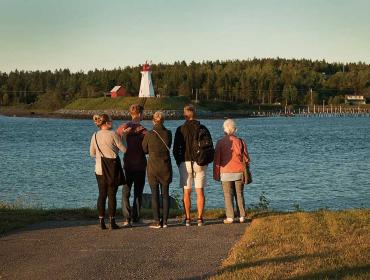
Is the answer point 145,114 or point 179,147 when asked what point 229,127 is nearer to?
point 179,147

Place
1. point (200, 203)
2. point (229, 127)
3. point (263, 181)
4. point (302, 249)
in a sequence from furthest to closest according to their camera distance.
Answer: point (263, 181)
point (229, 127)
point (200, 203)
point (302, 249)

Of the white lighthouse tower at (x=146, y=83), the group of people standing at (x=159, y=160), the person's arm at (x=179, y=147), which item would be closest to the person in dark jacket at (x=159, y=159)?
the group of people standing at (x=159, y=160)

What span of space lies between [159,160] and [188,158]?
0.49m

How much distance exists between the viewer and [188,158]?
35.9 feet

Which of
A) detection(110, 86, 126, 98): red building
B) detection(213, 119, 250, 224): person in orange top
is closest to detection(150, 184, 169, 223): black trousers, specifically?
detection(213, 119, 250, 224): person in orange top

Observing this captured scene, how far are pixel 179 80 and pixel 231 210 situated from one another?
579 ft

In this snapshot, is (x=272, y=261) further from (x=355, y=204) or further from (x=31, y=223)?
(x=355, y=204)

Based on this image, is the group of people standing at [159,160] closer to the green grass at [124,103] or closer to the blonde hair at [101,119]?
the blonde hair at [101,119]

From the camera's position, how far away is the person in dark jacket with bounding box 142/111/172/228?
35.5 feet

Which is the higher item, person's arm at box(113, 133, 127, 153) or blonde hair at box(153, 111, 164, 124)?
blonde hair at box(153, 111, 164, 124)

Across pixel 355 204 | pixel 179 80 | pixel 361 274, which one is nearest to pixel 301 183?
pixel 355 204

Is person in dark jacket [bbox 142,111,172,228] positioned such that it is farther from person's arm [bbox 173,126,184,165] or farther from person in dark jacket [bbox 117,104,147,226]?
person in dark jacket [bbox 117,104,147,226]

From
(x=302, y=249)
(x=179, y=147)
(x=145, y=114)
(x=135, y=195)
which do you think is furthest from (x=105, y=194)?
(x=145, y=114)

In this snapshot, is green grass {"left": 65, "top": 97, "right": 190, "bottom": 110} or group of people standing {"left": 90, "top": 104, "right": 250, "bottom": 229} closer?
group of people standing {"left": 90, "top": 104, "right": 250, "bottom": 229}
